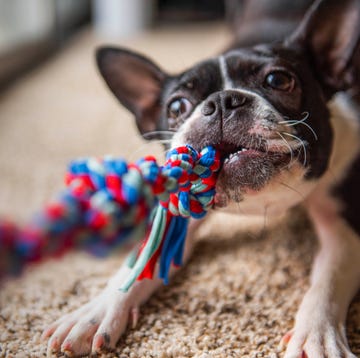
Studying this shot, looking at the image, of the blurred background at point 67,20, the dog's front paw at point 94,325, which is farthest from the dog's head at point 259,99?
the blurred background at point 67,20

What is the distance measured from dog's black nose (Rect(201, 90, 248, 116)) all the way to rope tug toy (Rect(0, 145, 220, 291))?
5.4 inches

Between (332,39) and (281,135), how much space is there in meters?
0.64

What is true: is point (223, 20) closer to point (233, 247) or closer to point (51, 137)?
point (51, 137)

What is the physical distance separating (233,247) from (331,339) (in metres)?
0.66

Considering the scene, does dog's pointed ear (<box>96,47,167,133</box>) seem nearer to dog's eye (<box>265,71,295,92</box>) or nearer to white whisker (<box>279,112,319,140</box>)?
dog's eye (<box>265,71,295,92</box>)

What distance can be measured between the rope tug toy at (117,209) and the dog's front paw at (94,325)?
0.17 m

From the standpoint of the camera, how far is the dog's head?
142 centimetres

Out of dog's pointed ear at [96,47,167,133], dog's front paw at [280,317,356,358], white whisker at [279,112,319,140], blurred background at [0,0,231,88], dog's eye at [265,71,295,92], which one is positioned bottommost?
blurred background at [0,0,231,88]

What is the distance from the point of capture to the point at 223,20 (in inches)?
269

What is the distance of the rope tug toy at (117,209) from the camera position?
33.4 inches

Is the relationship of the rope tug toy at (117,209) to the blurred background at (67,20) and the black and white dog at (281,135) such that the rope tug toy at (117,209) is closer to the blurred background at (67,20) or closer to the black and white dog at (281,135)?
the black and white dog at (281,135)

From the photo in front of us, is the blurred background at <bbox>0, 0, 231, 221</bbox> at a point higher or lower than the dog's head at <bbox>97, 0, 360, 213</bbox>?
lower

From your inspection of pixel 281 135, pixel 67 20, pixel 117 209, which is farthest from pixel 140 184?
pixel 67 20

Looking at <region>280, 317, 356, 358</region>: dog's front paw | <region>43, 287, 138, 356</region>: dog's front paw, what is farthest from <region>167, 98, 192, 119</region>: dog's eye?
<region>280, 317, 356, 358</region>: dog's front paw
